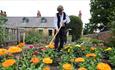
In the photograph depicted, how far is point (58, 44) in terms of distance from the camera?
40.2 ft

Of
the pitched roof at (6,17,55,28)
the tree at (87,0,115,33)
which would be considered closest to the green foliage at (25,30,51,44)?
the tree at (87,0,115,33)

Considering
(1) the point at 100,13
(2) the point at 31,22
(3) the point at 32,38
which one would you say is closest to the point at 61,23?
(3) the point at 32,38

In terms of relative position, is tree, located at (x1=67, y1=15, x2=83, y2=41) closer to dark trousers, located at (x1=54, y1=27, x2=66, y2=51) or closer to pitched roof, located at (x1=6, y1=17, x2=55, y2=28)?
pitched roof, located at (x1=6, y1=17, x2=55, y2=28)

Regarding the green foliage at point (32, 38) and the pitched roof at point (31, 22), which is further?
the pitched roof at point (31, 22)

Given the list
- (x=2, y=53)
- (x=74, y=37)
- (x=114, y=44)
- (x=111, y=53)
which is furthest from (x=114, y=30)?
(x=74, y=37)

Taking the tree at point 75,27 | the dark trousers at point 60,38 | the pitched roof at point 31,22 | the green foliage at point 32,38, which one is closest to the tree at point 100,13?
the tree at point 75,27

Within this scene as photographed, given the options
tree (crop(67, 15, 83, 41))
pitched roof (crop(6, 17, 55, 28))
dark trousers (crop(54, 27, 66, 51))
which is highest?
dark trousers (crop(54, 27, 66, 51))

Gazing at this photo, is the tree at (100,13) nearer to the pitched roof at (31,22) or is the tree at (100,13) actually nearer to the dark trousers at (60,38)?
the pitched roof at (31,22)

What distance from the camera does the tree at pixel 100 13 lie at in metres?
59.9

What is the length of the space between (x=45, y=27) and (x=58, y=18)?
66.6 metres

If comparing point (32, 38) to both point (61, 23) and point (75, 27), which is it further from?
point (61, 23)

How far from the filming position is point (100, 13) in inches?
2376

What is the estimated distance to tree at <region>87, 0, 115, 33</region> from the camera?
59.9 meters

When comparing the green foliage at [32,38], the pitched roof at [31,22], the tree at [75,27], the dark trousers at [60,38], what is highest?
the dark trousers at [60,38]
